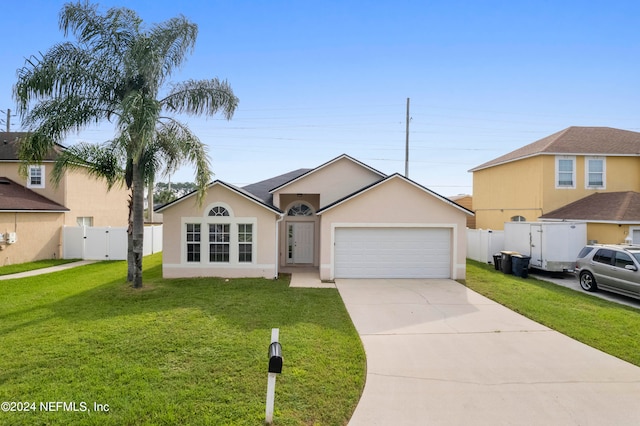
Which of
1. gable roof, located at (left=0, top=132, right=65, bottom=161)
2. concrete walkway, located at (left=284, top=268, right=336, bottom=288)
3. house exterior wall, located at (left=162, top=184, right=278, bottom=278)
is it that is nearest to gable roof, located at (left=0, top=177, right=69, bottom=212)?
gable roof, located at (left=0, top=132, right=65, bottom=161)

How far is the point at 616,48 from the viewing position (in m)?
13.2

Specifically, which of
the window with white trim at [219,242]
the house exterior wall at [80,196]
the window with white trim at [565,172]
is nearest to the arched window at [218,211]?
the window with white trim at [219,242]

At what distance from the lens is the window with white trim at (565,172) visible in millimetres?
18219

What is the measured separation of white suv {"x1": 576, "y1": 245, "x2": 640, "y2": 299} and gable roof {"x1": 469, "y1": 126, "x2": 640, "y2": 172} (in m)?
8.44

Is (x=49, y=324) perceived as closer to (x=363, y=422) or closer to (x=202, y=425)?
(x=202, y=425)

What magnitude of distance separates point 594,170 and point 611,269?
1034 cm

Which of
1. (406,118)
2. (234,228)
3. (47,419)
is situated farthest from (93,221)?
(406,118)

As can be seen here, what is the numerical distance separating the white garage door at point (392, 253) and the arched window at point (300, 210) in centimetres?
376

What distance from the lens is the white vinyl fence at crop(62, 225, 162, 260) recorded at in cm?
1809

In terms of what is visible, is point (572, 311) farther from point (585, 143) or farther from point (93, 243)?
point (93, 243)

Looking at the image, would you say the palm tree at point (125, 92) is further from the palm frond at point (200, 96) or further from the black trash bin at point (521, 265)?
the black trash bin at point (521, 265)

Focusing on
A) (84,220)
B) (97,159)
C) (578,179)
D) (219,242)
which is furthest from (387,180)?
(84,220)

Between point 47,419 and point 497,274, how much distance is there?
15084 mm

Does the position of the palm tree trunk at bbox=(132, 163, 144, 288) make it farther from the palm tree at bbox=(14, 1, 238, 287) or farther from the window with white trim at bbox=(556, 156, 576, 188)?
the window with white trim at bbox=(556, 156, 576, 188)
